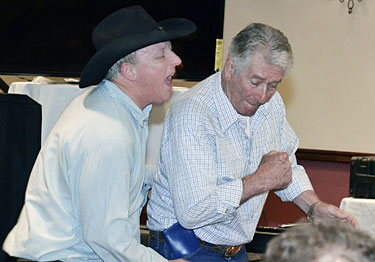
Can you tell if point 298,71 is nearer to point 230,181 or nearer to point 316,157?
point 316,157

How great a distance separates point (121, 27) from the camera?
225 centimetres

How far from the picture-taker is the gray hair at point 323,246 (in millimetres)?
1024

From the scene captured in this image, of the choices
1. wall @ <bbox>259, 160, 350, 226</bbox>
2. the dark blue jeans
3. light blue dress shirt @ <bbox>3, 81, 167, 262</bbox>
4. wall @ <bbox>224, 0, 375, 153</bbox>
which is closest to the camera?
light blue dress shirt @ <bbox>3, 81, 167, 262</bbox>

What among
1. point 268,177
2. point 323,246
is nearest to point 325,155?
point 268,177

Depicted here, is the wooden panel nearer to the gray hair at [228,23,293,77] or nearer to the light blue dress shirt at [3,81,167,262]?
the gray hair at [228,23,293,77]

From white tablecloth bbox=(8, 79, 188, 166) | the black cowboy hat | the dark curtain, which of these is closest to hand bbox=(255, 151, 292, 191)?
the black cowboy hat

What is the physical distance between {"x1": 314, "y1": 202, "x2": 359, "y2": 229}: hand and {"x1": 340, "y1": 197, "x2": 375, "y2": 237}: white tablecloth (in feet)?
0.34

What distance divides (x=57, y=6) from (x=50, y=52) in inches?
13.0

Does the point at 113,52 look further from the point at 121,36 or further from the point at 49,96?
the point at 49,96

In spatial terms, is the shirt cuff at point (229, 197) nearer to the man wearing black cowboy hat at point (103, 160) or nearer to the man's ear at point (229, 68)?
the man wearing black cowboy hat at point (103, 160)

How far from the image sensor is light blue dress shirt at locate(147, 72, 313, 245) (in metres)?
2.38

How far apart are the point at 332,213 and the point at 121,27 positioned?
112cm

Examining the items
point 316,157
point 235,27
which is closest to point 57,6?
point 235,27

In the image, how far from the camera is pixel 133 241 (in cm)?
202
